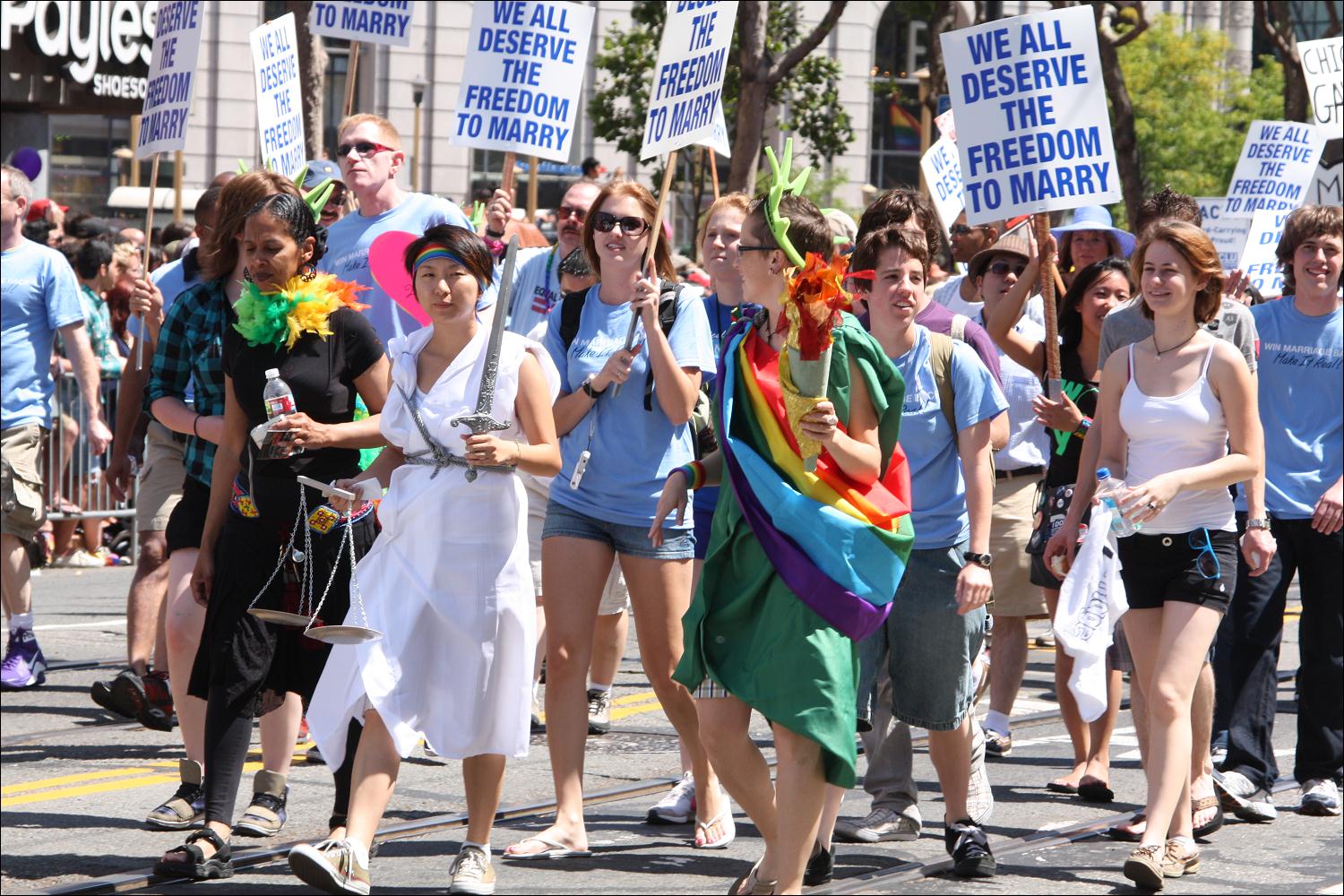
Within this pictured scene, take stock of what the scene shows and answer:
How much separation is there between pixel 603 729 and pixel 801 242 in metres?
3.64

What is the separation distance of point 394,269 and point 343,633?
5.30ft

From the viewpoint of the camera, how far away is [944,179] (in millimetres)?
11898

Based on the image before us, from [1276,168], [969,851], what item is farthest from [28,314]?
[1276,168]

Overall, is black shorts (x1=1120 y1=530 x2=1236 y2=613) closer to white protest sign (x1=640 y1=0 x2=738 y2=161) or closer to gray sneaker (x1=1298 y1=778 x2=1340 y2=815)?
gray sneaker (x1=1298 y1=778 x2=1340 y2=815)

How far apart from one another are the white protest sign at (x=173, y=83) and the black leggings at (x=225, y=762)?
4.27 m

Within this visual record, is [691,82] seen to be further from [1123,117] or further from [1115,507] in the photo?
[1123,117]

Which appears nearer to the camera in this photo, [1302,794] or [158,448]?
[1302,794]

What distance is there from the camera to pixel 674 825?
6.80 m

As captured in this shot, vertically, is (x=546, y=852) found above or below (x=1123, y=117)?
below

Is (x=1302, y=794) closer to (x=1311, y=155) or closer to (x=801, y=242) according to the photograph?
(x=801, y=242)

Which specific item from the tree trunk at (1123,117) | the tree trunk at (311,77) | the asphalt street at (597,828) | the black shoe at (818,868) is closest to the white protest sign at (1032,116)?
the asphalt street at (597,828)

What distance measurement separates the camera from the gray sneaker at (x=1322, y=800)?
722 centimetres

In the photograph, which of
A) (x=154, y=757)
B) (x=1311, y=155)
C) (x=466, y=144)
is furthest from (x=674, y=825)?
(x=1311, y=155)

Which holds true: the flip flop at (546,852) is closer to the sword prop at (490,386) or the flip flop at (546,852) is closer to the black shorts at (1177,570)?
the sword prop at (490,386)
